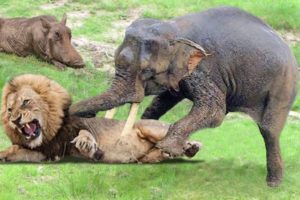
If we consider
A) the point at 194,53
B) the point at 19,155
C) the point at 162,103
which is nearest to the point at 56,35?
the point at 162,103

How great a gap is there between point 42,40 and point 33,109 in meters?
7.20

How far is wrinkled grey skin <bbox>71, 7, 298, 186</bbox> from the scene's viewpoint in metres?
6.64

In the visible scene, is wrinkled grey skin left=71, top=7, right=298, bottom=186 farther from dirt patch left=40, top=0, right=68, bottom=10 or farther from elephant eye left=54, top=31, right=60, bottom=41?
dirt patch left=40, top=0, right=68, bottom=10

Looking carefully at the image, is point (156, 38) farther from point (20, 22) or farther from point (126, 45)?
point (20, 22)

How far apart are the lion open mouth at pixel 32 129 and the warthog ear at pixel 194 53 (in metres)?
1.44

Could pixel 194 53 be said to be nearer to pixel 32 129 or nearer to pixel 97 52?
pixel 32 129

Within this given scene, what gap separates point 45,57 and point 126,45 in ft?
24.8

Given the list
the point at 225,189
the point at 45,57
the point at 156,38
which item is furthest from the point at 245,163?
the point at 45,57

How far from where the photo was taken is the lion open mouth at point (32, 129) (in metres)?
7.07

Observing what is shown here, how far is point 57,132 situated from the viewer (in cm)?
739

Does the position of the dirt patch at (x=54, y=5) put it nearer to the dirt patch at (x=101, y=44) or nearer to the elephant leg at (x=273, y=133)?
the dirt patch at (x=101, y=44)

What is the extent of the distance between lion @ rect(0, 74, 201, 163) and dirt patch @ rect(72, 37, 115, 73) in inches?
245

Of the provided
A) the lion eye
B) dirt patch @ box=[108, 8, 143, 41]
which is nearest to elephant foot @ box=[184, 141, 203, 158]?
the lion eye

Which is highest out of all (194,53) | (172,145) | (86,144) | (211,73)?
(194,53)
